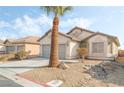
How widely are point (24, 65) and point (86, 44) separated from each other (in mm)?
4903

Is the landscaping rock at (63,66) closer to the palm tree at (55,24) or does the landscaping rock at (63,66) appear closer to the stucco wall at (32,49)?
the palm tree at (55,24)

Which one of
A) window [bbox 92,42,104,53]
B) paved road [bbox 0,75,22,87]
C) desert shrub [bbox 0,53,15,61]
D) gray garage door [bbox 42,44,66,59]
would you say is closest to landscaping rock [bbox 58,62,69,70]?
gray garage door [bbox 42,44,66,59]

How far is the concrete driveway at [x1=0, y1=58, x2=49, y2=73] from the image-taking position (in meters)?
11.2

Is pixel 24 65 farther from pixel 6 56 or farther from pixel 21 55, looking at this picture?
pixel 6 56

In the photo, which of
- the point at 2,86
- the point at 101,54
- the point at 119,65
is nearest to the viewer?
the point at 2,86

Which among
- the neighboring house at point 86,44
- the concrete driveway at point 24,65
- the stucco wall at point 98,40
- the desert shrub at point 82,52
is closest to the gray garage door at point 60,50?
the neighboring house at point 86,44

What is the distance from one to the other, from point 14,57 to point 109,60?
5.55 m

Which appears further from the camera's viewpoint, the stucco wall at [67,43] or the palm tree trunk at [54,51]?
the stucco wall at [67,43]

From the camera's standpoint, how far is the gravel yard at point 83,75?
9352mm

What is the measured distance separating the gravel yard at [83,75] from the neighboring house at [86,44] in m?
1.73
